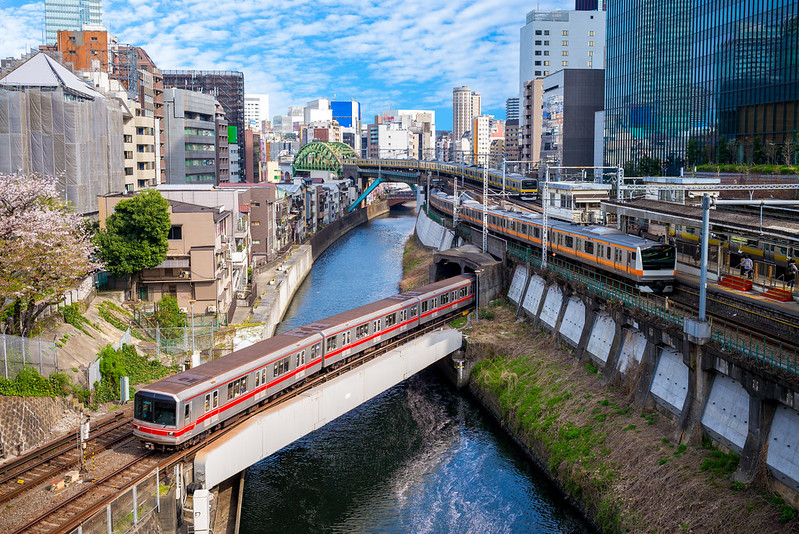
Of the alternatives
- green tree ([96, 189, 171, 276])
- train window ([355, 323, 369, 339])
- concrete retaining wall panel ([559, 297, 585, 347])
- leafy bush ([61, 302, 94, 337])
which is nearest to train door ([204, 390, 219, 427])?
train window ([355, 323, 369, 339])

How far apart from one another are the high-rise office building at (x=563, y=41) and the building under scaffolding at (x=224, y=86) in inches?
2150

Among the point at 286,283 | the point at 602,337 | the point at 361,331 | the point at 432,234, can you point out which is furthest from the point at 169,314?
the point at 432,234

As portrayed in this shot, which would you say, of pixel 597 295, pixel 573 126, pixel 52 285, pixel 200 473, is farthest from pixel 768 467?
pixel 573 126

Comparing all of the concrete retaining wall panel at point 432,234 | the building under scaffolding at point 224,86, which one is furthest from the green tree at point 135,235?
the building under scaffolding at point 224,86

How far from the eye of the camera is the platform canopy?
133363mm

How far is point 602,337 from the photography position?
96.3 feet

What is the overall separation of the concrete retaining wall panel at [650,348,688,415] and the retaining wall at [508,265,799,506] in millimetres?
31

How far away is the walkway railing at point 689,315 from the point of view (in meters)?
19.7

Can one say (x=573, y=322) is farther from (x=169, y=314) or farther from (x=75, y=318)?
(x=75, y=318)

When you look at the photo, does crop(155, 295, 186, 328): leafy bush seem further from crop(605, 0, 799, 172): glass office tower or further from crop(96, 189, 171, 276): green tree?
crop(605, 0, 799, 172): glass office tower

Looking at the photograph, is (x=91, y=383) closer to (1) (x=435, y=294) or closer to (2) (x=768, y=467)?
(1) (x=435, y=294)

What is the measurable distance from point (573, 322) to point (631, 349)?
5.81 m

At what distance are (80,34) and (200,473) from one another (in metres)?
70.5

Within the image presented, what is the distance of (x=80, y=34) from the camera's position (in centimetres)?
7750
